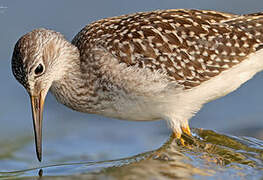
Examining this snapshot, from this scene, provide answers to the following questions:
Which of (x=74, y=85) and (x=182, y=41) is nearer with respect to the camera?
(x=182, y=41)

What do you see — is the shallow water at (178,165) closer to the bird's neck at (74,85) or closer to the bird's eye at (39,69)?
the bird's neck at (74,85)

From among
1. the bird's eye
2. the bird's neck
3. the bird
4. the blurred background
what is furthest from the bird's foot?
the bird's eye

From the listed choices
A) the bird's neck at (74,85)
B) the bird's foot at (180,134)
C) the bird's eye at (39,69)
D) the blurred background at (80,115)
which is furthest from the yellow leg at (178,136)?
the bird's eye at (39,69)

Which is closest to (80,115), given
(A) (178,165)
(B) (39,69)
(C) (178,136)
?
(C) (178,136)

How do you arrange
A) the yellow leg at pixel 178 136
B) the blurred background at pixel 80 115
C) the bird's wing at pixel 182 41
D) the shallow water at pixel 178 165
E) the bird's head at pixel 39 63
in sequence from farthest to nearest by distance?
the blurred background at pixel 80 115 → the yellow leg at pixel 178 136 → the bird's wing at pixel 182 41 → the bird's head at pixel 39 63 → the shallow water at pixel 178 165

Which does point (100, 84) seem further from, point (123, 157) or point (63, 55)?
point (123, 157)

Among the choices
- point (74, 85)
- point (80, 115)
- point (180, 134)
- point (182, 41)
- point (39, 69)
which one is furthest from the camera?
point (80, 115)

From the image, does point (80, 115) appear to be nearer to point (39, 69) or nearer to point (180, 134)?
point (180, 134)
